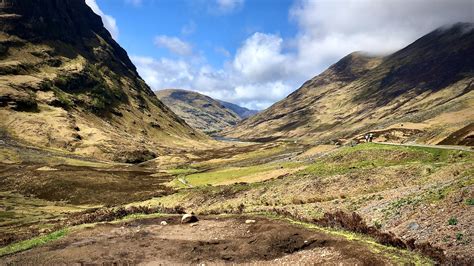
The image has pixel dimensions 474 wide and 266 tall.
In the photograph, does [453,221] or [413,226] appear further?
[413,226]

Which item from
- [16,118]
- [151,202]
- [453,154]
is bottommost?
[151,202]

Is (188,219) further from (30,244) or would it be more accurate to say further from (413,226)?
(413,226)

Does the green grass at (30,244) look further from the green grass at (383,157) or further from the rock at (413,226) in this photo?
the green grass at (383,157)

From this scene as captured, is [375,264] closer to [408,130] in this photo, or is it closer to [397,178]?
[397,178]

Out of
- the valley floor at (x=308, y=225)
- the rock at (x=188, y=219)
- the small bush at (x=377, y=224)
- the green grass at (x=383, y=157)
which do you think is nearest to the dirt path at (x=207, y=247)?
the valley floor at (x=308, y=225)

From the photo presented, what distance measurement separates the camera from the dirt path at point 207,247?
22.0 m

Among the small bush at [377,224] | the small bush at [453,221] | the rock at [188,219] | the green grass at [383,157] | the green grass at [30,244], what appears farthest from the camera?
the green grass at [383,157]

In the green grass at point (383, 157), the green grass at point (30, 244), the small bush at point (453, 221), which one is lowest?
the green grass at point (30, 244)

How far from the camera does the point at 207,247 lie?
87.9 ft

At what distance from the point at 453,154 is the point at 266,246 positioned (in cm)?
3227

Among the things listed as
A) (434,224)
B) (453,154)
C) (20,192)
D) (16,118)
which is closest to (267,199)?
(453,154)

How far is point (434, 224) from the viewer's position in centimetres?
2381

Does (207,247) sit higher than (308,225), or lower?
lower

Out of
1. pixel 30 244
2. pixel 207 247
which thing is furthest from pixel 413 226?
pixel 30 244
